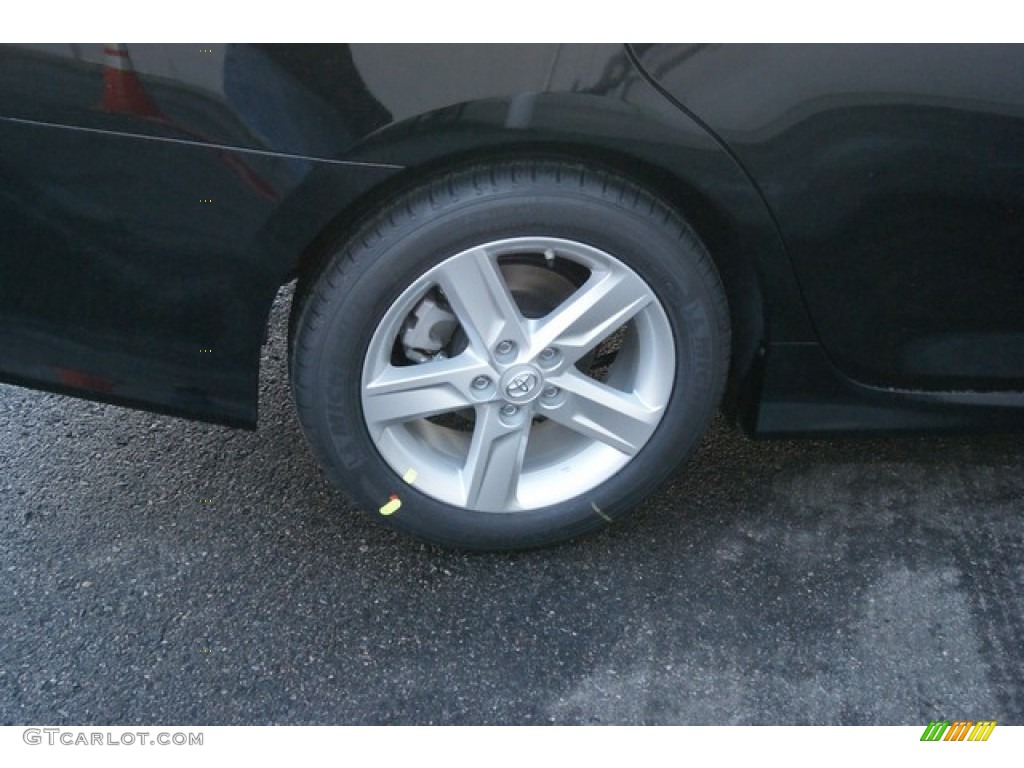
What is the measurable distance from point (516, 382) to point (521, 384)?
0.01 m

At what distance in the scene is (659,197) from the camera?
2018mm

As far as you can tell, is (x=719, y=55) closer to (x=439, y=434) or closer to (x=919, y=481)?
(x=439, y=434)

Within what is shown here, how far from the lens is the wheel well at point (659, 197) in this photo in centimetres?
191

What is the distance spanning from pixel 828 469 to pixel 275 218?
1.43 m

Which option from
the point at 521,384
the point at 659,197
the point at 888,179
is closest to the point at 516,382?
the point at 521,384

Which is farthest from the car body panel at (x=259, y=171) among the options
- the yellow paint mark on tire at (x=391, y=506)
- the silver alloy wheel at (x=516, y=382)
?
the yellow paint mark on tire at (x=391, y=506)

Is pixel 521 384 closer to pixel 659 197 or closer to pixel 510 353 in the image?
pixel 510 353

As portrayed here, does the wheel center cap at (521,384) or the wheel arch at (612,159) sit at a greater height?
the wheel arch at (612,159)
